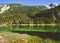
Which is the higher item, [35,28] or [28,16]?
[28,16]

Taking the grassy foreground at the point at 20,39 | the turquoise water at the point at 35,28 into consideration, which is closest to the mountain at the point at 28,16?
the turquoise water at the point at 35,28

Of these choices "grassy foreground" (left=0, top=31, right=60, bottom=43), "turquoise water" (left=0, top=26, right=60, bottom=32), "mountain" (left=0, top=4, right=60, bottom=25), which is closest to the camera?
"grassy foreground" (left=0, top=31, right=60, bottom=43)

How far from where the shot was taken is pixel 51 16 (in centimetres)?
1102

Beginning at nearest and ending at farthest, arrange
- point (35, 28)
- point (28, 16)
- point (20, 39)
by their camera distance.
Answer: point (20, 39) → point (35, 28) → point (28, 16)

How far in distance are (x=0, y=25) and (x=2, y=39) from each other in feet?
3.26

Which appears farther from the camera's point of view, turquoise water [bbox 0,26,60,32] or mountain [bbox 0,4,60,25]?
mountain [bbox 0,4,60,25]

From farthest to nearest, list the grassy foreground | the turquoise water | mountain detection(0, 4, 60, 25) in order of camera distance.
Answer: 1. mountain detection(0, 4, 60, 25)
2. the turquoise water
3. the grassy foreground

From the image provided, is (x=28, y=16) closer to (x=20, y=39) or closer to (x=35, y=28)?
(x=35, y=28)

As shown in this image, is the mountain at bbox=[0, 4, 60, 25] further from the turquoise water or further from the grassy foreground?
the grassy foreground

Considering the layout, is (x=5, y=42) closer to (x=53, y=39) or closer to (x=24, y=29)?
(x=24, y=29)

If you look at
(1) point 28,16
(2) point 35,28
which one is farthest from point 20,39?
(1) point 28,16

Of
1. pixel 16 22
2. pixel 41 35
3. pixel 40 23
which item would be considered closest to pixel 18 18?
pixel 16 22

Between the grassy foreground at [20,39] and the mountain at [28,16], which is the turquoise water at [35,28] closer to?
the mountain at [28,16]

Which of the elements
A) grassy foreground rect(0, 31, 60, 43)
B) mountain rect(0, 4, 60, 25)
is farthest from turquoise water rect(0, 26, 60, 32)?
grassy foreground rect(0, 31, 60, 43)
